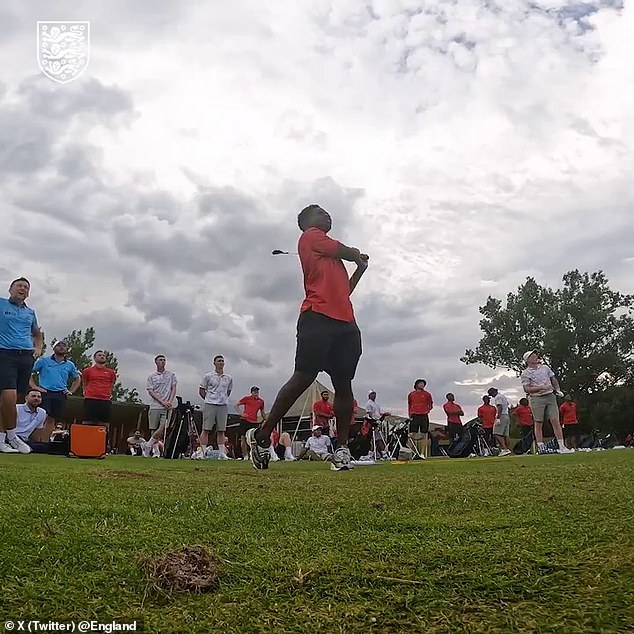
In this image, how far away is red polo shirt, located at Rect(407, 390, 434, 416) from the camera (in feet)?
51.8

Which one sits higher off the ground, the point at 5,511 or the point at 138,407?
the point at 138,407

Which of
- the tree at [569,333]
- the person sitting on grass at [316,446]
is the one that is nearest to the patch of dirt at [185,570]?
the person sitting on grass at [316,446]

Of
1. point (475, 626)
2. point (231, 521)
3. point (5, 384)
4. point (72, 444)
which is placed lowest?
point (475, 626)

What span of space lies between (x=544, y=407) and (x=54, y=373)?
8.89 metres

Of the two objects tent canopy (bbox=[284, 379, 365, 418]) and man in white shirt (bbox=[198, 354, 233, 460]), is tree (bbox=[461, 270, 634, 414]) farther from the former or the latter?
man in white shirt (bbox=[198, 354, 233, 460])

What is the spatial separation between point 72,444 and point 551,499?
7.42 m

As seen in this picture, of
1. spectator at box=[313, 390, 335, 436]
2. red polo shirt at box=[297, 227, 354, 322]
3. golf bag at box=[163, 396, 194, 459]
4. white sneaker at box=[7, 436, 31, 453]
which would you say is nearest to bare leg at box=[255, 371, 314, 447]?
red polo shirt at box=[297, 227, 354, 322]

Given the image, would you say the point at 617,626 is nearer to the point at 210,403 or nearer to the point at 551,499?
the point at 551,499

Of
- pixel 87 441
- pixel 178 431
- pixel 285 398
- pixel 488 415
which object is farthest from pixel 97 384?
pixel 488 415

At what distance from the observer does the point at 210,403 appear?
520 inches

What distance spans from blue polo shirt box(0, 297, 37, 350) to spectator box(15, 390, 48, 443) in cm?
360

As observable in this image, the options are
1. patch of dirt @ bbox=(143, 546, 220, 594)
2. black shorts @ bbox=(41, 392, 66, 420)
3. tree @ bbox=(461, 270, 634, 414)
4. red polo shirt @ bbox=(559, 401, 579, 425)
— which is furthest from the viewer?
tree @ bbox=(461, 270, 634, 414)

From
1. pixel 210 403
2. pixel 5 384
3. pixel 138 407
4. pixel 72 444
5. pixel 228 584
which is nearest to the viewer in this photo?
pixel 228 584

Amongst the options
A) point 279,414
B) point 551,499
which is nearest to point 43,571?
point 551,499
